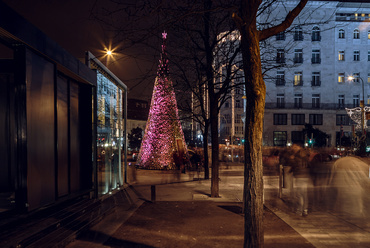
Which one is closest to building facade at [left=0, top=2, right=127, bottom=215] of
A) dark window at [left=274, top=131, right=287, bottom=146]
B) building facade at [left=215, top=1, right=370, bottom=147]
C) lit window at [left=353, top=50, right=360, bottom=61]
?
dark window at [left=274, top=131, right=287, bottom=146]

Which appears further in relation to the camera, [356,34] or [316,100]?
[316,100]

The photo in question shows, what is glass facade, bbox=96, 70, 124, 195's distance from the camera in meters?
11.1

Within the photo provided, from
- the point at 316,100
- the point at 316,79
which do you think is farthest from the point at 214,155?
the point at 316,79

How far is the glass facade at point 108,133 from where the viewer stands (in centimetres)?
1112

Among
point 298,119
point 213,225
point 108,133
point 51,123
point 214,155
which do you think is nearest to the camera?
point 51,123

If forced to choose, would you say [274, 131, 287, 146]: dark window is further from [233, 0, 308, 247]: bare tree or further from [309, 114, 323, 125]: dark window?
[233, 0, 308, 247]: bare tree

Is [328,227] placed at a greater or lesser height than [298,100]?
lesser

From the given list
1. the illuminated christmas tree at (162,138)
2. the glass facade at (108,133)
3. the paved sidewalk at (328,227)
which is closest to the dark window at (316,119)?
the illuminated christmas tree at (162,138)

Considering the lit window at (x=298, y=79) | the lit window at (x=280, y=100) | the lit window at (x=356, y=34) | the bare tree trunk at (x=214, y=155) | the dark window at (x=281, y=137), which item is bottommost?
the dark window at (x=281, y=137)

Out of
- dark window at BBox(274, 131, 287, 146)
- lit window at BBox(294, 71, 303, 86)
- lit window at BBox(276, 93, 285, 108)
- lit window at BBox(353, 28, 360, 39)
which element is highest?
lit window at BBox(353, 28, 360, 39)

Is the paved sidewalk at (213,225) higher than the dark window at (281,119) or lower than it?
lower

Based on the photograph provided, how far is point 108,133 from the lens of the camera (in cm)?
1210

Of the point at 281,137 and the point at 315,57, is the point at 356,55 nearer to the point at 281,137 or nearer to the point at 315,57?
the point at 315,57

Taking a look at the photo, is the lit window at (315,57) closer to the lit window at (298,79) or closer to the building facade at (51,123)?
the lit window at (298,79)
